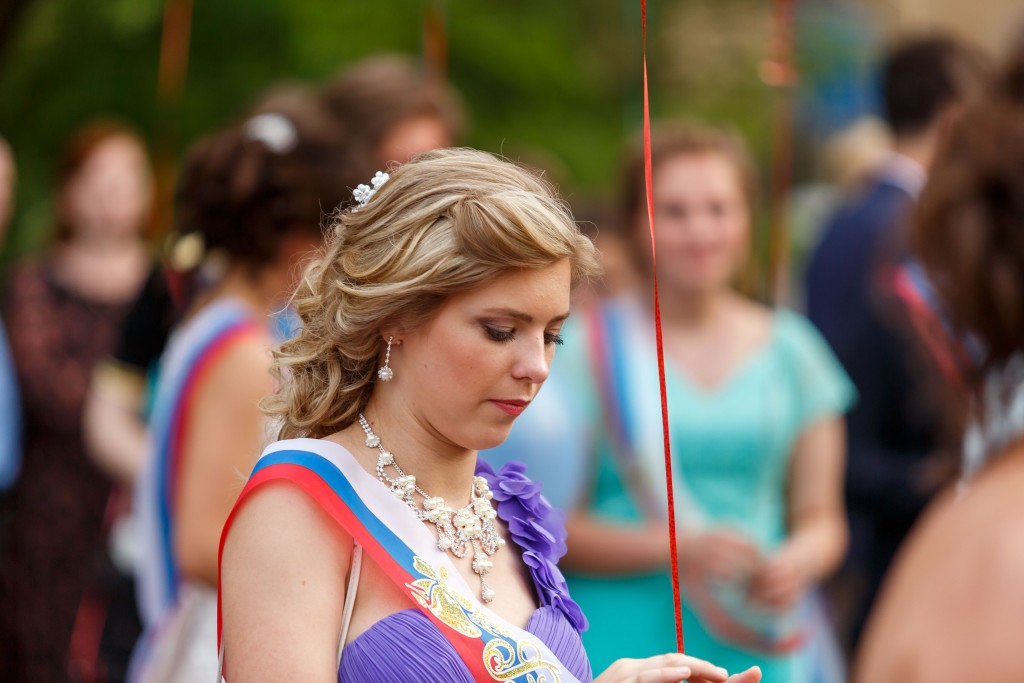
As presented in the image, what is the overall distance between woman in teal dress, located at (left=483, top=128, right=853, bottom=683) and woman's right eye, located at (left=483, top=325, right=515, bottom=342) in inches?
79.4

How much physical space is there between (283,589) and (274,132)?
225 cm

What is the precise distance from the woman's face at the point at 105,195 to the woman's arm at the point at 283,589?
4708mm

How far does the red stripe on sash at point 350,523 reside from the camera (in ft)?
6.35

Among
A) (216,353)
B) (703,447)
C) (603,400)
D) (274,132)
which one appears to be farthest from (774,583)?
(274,132)

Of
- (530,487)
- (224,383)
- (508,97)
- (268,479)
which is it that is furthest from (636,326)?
(508,97)

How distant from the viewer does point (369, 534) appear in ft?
6.54

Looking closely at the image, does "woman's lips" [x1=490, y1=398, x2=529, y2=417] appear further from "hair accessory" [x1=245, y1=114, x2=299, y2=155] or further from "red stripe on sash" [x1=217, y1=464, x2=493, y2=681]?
"hair accessory" [x1=245, y1=114, x2=299, y2=155]

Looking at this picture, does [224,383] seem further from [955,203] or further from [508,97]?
[508,97]

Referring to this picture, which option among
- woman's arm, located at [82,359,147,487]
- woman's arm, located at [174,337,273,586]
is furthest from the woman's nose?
woman's arm, located at [82,359,147,487]

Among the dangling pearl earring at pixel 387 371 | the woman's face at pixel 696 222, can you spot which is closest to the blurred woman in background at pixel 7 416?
the woman's face at pixel 696 222

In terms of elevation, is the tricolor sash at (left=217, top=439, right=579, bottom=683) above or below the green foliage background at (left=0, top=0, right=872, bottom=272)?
below

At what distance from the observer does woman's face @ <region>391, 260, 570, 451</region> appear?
1999 mm

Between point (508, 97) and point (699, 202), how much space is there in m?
4.87

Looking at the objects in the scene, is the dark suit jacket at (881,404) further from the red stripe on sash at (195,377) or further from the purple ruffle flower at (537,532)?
the purple ruffle flower at (537,532)
